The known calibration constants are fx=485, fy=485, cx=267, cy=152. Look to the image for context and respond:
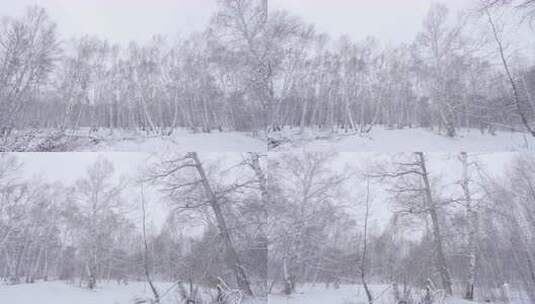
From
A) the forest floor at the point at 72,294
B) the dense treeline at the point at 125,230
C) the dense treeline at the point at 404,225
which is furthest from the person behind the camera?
the dense treeline at the point at 404,225

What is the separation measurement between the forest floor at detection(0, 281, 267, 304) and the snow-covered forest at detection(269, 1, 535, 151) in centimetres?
131

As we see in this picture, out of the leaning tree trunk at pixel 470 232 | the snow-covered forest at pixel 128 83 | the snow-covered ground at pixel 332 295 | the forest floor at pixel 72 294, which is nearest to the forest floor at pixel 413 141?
the leaning tree trunk at pixel 470 232

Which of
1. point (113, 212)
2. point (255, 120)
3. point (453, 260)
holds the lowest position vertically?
point (453, 260)

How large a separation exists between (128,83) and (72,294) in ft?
4.56

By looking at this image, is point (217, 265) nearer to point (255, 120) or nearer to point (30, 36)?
point (255, 120)

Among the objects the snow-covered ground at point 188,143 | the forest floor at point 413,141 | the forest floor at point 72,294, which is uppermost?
the forest floor at point 413,141

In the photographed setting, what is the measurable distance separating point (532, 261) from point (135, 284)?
264cm

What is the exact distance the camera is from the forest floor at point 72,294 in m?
3.02

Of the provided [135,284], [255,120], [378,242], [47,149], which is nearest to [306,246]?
[378,242]

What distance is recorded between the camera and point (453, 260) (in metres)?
3.25

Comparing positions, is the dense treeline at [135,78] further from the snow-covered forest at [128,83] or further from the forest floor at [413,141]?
the forest floor at [413,141]

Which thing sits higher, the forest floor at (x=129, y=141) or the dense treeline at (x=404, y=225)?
the forest floor at (x=129, y=141)

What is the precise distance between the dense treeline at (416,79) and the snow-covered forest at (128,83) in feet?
0.90

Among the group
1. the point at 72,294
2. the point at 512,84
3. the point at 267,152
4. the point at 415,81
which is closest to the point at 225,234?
the point at 267,152
